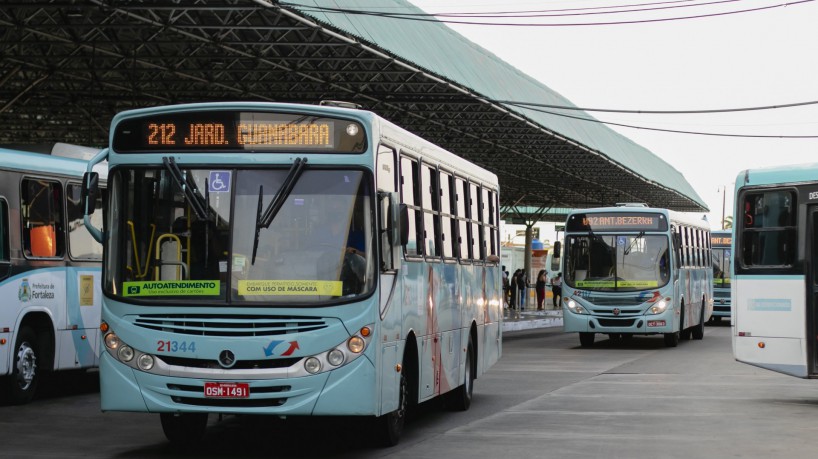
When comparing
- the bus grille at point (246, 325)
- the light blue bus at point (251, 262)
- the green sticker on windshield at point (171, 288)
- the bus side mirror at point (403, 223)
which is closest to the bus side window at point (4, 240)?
the light blue bus at point (251, 262)

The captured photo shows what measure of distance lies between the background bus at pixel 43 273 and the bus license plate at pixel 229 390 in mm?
6032

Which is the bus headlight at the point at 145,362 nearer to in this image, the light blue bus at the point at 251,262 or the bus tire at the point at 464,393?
the light blue bus at the point at 251,262

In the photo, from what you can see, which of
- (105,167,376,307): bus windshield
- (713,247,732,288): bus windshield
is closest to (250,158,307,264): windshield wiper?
(105,167,376,307): bus windshield

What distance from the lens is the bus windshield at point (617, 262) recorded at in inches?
1206

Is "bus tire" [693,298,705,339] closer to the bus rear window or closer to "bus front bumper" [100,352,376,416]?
the bus rear window

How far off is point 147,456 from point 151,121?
2766mm

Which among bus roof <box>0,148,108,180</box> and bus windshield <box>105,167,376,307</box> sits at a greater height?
bus roof <box>0,148,108,180</box>

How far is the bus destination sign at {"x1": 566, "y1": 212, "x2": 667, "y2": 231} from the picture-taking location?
3106 cm

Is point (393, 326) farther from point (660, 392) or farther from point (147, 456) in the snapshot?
point (660, 392)

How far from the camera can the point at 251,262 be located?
11.0m

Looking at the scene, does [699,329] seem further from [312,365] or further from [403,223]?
[312,365]

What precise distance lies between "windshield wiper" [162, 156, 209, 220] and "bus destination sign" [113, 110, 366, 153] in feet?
0.53

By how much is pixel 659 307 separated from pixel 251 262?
817 inches

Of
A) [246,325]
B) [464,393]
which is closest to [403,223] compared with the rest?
[246,325]
